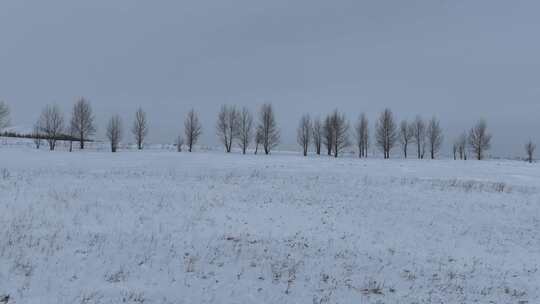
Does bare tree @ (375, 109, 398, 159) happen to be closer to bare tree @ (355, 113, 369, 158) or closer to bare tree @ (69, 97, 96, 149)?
bare tree @ (355, 113, 369, 158)

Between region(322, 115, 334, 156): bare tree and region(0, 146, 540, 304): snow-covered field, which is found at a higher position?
region(322, 115, 334, 156): bare tree

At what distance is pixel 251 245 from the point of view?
1023 cm

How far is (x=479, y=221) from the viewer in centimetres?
1531

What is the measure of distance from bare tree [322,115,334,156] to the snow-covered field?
48282 millimetres

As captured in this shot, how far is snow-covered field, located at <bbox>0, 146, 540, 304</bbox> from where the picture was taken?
23.6ft

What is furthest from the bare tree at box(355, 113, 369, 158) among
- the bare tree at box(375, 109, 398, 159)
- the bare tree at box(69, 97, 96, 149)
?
the bare tree at box(69, 97, 96, 149)

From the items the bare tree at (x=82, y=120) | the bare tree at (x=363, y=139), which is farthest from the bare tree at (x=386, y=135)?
the bare tree at (x=82, y=120)

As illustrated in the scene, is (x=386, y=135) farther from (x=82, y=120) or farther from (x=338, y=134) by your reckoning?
(x=82, y=120)

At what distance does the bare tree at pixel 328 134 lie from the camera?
218ft

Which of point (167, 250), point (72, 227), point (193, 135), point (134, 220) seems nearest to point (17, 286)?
point (167, 250)

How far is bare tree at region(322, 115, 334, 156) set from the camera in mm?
66562

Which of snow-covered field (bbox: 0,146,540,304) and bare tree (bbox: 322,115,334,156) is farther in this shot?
bare tree (bbox: 322,115,334,156)

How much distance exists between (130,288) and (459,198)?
58.1ft

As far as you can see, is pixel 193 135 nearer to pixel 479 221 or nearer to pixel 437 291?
pixel 479 221
